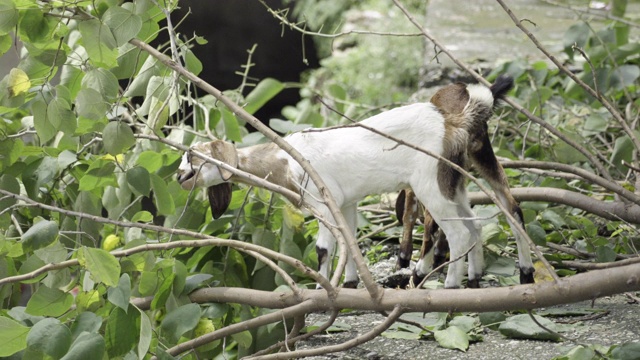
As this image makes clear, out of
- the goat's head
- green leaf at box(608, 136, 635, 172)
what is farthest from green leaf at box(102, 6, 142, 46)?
green leaf at box(608, 136, 635, 172)

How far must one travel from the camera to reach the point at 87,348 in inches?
79.7

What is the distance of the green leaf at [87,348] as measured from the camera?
2.02 metres

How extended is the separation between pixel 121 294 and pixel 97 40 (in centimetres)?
59

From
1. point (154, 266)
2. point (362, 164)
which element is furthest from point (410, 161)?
point (154, 266)

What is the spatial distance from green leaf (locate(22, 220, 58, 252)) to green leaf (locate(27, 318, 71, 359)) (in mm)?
210

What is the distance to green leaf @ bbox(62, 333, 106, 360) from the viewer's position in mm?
2018

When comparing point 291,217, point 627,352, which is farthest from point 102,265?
point 627,352

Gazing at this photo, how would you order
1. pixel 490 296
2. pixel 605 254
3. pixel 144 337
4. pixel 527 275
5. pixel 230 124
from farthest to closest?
pixel 230 124 < pixel 605 254 < pixel 527 275 < pixel 144 337 < pixel 490 296

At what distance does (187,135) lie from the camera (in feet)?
10.6

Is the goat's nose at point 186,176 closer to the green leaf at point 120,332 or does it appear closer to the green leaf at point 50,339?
the green leaf at point 120,332

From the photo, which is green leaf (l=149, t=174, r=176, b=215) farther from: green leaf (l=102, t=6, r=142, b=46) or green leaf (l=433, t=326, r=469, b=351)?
green leaf (l=433, t=326, r=469, b=351)

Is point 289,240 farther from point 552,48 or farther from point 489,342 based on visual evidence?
point 552,48

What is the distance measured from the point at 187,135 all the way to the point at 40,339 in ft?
4.21

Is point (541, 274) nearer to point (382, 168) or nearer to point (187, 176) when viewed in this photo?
point (382, 168)
